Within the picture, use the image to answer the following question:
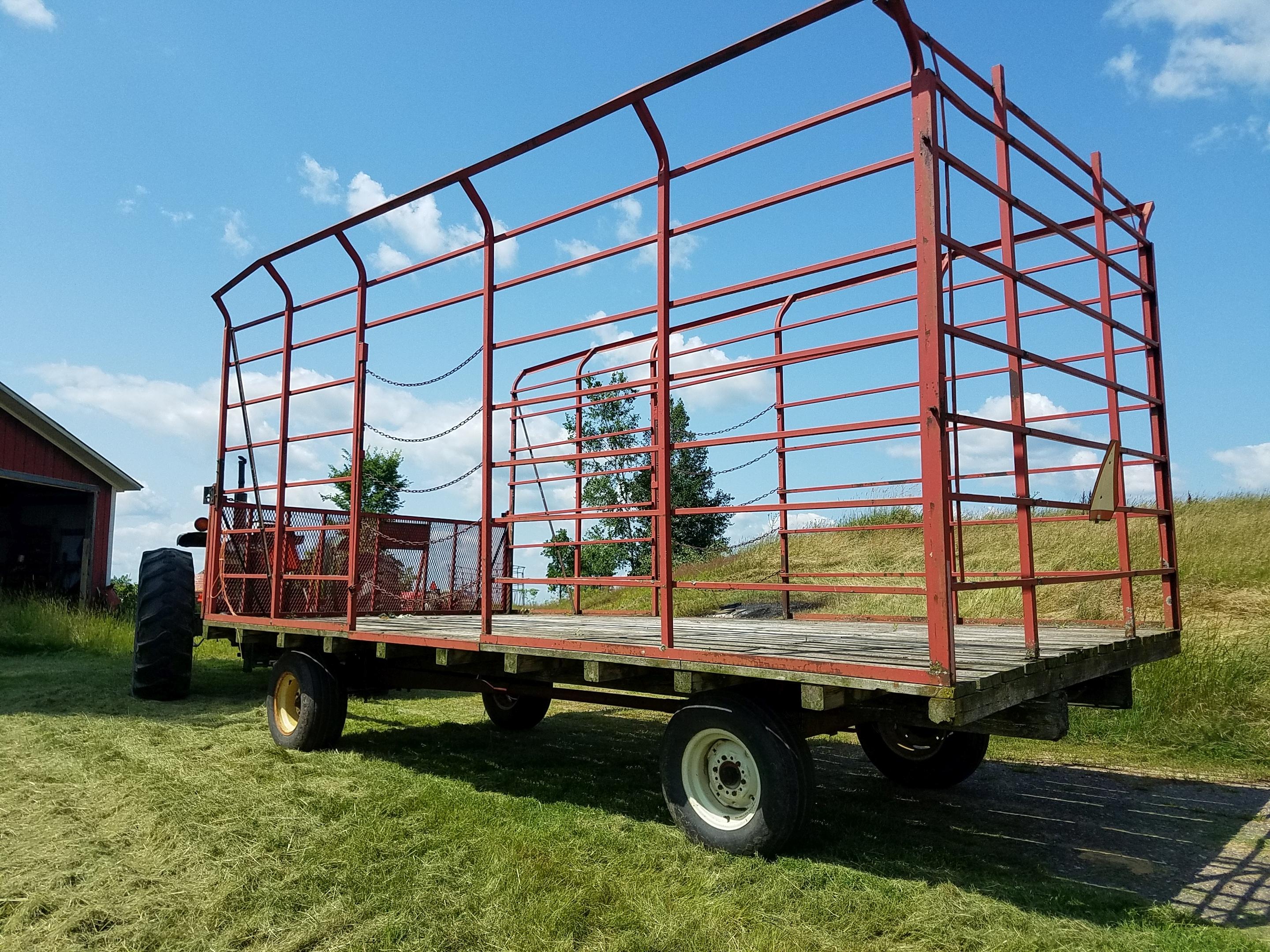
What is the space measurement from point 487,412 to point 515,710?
3.41 metres

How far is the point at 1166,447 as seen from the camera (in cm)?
608

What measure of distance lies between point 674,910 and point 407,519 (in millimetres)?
4984

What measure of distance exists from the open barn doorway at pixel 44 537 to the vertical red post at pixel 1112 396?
1745 cm

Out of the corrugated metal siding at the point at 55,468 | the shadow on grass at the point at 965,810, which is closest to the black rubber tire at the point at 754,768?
the shadow on grass at the point at 965,810

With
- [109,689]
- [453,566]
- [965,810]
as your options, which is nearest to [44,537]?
[109,689]

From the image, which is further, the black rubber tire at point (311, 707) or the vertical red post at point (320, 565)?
the vertical red post at point (320, 565)

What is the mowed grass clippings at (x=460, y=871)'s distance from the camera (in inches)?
135

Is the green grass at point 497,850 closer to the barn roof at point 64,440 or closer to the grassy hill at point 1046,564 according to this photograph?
the grassy hill at point 1046,564

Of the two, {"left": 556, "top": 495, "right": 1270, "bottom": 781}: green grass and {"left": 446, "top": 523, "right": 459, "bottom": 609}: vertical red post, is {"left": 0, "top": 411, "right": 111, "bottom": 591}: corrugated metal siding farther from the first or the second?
{"left": 446, "top": 523, "right": 459, "bottom": 609}: vertical red post

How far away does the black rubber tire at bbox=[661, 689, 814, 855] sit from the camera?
395 centimetres

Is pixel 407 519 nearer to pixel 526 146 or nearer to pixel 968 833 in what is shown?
pixel 526 146

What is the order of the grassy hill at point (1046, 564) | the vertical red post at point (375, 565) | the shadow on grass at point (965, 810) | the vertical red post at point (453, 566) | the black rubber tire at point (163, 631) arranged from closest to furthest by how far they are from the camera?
the shadow on grass at point (965, 810), the vertical red post at point (375, 565), the vertical red post at point (453, 566), the black rubber tire at point (163, 631), the grassy hill at point (1046, 564)

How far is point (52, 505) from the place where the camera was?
60.6ft

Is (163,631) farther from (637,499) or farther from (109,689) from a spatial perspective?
(637,499)
